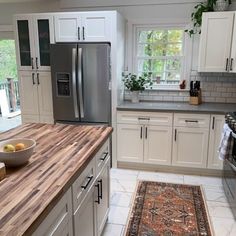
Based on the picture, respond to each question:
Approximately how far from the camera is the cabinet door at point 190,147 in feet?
11.1

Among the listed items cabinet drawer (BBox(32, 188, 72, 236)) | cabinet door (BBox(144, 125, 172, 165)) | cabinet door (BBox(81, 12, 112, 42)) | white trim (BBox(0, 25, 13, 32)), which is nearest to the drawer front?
cabinet drawer (BBox(32, 188, 72, 236))

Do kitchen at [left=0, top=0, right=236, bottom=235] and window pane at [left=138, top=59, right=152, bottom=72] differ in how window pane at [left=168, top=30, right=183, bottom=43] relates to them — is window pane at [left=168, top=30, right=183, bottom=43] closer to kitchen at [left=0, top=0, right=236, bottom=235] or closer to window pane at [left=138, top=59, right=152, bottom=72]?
kitchen at [left=0, top=0, right=236, bottom=235]

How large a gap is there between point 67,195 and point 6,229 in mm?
448

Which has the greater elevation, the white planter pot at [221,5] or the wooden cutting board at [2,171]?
the white planter pot at [221,5]

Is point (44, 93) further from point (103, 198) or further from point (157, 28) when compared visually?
point (103, 198)

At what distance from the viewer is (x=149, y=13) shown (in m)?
3.83

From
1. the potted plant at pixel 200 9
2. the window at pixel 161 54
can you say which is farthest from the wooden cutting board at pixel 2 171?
the potted plant at pixel 200 9

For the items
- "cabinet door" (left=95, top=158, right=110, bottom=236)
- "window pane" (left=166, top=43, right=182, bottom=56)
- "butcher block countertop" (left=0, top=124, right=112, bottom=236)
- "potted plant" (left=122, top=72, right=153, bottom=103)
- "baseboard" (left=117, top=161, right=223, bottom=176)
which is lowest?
"baseboard" (left=117, top=161, right=223, bottom=176)

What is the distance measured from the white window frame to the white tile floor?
4.56 feet

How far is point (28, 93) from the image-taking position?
378cm

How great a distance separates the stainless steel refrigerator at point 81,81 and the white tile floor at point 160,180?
2.74 ft

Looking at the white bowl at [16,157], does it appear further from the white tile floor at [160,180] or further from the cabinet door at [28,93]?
the cabinet door at [28,93]

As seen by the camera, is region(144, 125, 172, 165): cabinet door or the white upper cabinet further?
region(144, 125, 172, 165): cabinet door

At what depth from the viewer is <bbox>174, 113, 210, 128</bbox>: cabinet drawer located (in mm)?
3303
